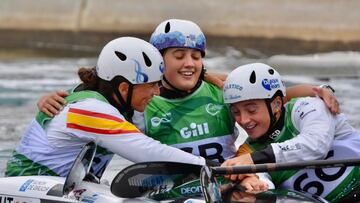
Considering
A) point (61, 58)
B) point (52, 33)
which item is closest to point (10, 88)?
point (61, 58)

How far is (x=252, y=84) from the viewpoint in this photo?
6.39 metres

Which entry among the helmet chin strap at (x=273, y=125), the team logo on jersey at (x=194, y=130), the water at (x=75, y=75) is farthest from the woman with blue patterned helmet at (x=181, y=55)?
the water at (x=75, y=75)

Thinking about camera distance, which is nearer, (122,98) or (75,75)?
(122,98)

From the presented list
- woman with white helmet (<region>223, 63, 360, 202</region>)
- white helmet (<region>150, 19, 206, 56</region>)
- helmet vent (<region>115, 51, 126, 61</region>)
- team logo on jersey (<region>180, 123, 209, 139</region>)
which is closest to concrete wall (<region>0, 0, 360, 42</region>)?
white helmet (<region>150, 19, 206, 56</region>)

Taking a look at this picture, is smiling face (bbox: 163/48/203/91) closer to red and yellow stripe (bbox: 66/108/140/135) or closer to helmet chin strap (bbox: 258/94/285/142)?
helmet chin strap (bbox: 258/94/285/142)

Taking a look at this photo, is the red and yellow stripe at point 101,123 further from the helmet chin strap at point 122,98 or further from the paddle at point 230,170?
the paddle at point 230,170

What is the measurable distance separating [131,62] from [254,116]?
0.84 meters

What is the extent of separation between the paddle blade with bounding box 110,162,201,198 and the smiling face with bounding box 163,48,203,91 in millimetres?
955

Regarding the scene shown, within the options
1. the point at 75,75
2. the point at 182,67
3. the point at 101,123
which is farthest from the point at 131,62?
the point at 75,75

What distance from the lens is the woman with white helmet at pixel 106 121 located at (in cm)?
612

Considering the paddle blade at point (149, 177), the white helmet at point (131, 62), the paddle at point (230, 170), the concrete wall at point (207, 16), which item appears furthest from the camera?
the concrete wall at point (207, 16)

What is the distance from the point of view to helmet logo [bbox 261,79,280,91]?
21.1 feet

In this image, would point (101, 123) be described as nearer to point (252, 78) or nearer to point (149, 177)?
point (149, 177)

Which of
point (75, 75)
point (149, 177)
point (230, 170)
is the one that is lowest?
point (149, 177)
